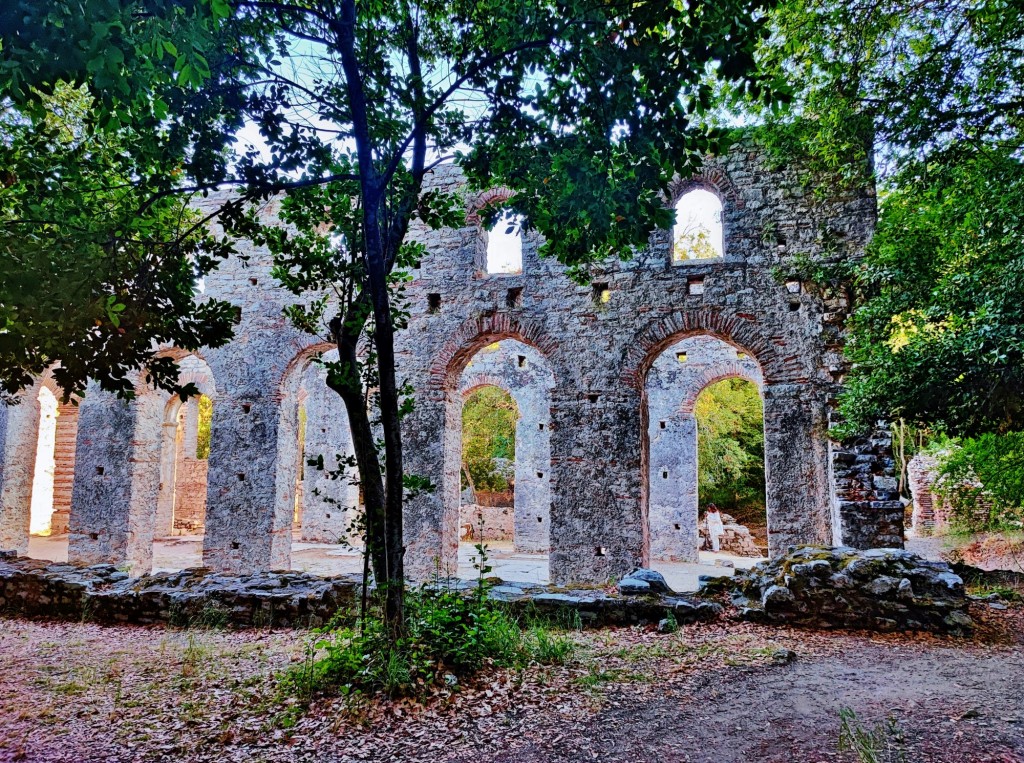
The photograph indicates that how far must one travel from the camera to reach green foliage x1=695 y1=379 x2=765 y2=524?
63.7ft

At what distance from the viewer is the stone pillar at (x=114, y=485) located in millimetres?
11258

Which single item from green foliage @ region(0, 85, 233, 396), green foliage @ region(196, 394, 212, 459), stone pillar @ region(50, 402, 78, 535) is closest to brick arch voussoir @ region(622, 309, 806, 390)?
green foliage @ region(0, 85, 233, 396)

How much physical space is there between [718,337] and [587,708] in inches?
252

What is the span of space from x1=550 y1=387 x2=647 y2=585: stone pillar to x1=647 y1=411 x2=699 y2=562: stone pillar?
560cm

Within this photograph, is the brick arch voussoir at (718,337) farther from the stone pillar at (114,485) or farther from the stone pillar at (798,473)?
the stone pillar at (114,485)

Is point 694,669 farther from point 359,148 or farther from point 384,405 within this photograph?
point 359,148

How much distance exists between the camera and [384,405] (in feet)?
15.7

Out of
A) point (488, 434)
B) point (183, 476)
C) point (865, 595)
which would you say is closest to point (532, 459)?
point (488, 434)

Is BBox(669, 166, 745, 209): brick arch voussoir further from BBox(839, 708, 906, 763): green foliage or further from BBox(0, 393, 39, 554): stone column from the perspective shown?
BBox(0, 393, 39, 554): stone column

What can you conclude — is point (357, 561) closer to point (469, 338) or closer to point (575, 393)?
point (469, 338)

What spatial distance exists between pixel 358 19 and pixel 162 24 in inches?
118

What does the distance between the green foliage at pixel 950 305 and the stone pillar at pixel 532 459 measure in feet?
31.3

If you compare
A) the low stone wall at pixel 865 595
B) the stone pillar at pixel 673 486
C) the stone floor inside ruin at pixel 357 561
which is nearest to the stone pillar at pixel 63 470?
the stone floor inside ruin at pixel 357 561

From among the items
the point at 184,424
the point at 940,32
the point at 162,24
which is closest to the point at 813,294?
the point at 940,32
